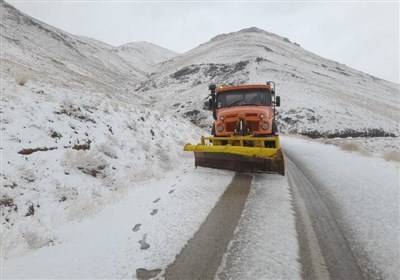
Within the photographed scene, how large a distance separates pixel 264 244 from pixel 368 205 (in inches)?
Result: 116

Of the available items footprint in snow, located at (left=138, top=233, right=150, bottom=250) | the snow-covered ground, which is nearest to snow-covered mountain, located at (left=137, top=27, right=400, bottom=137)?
the snow-covered ground

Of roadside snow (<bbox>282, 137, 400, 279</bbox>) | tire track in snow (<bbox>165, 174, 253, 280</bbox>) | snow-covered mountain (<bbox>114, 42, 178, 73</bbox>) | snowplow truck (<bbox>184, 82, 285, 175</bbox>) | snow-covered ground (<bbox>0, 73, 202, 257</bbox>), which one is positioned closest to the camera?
tire track in snow (<bbox>165, 174, 253, 280</bbox>)

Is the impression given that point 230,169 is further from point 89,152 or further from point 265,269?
point 265,269

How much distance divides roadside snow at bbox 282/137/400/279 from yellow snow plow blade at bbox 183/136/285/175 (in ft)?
4.63

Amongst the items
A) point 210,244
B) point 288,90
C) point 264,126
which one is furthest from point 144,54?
point 210,244

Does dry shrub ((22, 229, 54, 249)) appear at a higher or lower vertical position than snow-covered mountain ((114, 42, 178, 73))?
lower

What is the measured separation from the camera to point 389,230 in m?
5.14

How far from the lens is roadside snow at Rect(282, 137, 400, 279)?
14.5 feet

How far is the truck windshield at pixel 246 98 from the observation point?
1170 cm

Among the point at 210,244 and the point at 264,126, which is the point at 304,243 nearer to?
the point at 210,244

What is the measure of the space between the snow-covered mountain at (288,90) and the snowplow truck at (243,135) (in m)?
Answer: 21.3

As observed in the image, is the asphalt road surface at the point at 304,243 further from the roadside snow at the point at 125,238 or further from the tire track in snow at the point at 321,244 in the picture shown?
the roadside snow at the point at 125,238

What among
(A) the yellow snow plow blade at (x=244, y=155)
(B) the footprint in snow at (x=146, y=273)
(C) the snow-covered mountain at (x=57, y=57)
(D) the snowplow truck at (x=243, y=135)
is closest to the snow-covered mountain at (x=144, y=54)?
(C) the snow-covered mountain at (x=57, y=57)

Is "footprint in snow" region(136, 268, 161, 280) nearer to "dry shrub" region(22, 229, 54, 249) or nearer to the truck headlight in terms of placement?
"dry shrub" region(22, 229, 54, 249)
